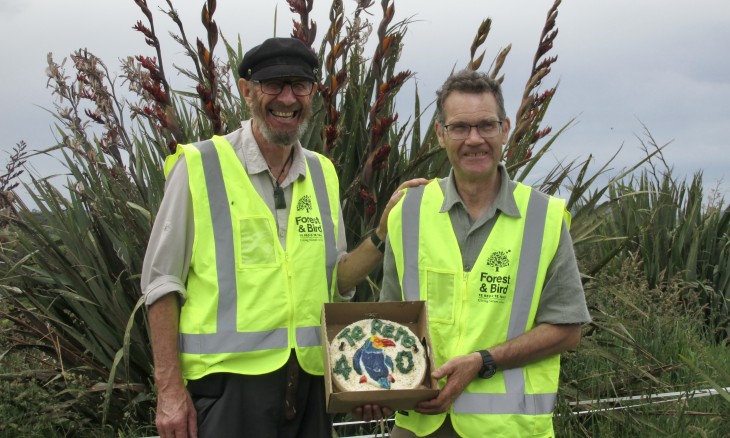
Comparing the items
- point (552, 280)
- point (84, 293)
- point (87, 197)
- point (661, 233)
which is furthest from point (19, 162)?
point (661, 233)

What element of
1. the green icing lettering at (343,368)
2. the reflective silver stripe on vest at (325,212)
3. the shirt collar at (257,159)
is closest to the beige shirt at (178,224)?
the shirt collar at (257,159)

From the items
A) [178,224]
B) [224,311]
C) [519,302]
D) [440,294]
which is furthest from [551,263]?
[178,224]

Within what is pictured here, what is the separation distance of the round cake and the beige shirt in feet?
1.46

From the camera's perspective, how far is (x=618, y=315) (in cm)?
513

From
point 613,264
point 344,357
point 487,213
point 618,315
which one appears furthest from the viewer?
point 613,264

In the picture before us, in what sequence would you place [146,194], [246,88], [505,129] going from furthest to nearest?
[146,194] → [246,88] → [505,129]

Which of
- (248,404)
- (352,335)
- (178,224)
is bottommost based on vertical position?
(248,404)

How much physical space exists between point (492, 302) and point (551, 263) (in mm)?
249

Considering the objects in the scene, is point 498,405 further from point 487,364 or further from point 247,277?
point 247,277

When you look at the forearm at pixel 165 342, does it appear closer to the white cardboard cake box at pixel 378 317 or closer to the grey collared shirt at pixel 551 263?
the white cardboard cake box at pixel 378 317

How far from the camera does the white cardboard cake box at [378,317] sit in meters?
2.42

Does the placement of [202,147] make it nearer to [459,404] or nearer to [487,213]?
[487,213]

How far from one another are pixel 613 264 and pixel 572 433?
3679 mm

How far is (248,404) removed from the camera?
108 inches
